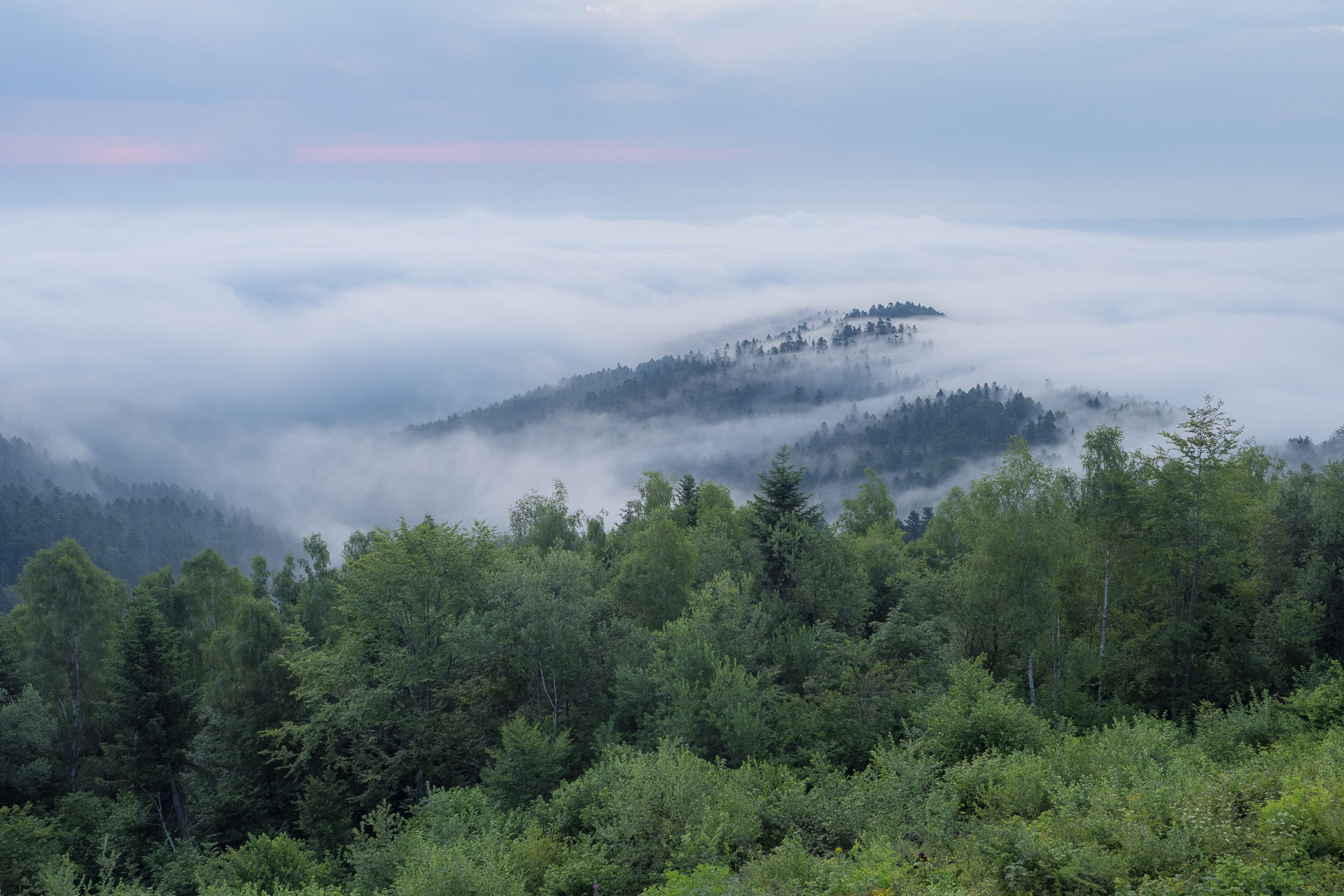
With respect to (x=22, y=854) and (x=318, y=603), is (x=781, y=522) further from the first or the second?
(x=22, y=854)

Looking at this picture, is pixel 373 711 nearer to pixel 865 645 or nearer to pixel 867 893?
pixel 865 645

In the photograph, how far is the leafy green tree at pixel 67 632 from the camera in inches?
1996

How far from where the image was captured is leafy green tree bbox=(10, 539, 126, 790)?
166 feet

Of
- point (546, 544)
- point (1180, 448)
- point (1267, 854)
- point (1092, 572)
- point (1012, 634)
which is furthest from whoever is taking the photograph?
point (546, 544)

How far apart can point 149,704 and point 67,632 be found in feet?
80.5

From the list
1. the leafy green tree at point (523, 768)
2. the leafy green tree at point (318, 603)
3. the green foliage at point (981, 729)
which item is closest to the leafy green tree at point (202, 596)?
the leafy green tree at point (318, 603)

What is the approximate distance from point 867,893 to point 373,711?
25.7 meters

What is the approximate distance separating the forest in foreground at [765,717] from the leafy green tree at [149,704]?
0.15 meters

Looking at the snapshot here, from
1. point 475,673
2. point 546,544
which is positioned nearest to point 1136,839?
point 475,673

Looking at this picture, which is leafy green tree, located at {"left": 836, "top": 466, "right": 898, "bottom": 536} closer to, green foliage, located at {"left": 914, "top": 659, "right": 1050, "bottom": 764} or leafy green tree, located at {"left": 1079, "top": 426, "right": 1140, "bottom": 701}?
leafy green tree, located at {"left": 1079, "top": 426, "right": 1140, "bottom": 701}

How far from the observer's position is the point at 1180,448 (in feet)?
105

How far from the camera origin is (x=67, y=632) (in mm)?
51625

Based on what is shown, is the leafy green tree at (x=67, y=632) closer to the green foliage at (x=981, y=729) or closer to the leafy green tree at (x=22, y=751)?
the leafy green tree at (x=22, y=751)

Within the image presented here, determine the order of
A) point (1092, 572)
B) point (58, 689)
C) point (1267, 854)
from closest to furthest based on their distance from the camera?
point (1267, 854)
point (1092, 572)
point (58, 689)
